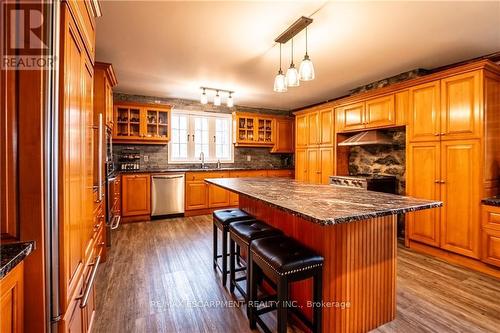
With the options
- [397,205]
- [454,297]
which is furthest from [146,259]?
[454,297]

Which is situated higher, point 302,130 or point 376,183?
point 302,130

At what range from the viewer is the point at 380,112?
3723 millimetres

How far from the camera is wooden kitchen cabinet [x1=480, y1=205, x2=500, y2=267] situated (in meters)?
Result: 2.48

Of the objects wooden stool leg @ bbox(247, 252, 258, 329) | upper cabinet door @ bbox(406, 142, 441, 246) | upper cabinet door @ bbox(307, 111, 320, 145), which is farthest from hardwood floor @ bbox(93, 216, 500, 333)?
upper cabinet door @ bbox(307, 111, 320, 145)

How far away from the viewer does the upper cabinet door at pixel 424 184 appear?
9.88 feet

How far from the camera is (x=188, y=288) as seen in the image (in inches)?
89.0

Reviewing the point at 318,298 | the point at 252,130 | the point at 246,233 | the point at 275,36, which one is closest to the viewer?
the point at 318,298

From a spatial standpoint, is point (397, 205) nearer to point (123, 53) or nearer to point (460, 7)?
point (460, 7)

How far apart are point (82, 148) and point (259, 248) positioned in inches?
47.2

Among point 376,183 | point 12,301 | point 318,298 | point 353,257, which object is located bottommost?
point 318,298

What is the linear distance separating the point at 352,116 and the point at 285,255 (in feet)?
11.4

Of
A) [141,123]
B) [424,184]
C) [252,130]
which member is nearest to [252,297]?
[424,184]

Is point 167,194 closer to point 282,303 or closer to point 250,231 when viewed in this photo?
point 250,231

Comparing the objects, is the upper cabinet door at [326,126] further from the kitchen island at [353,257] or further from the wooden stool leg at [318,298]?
the wooden stool leg at [318,298]
